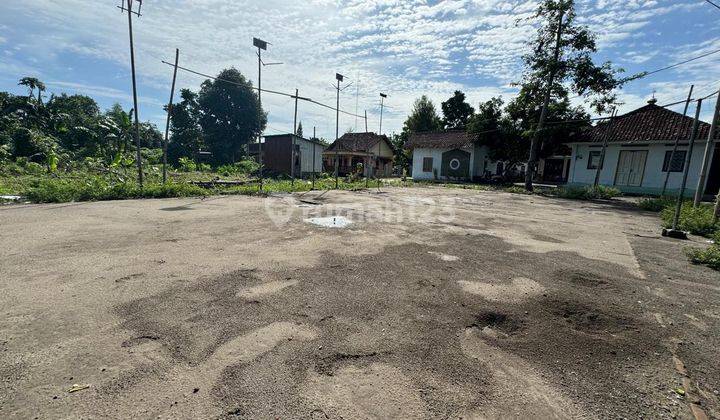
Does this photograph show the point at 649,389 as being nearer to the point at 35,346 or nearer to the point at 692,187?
the point at 35,346

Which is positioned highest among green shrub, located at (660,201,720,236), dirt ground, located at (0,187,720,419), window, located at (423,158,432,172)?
window, located at (423,158,432,172)

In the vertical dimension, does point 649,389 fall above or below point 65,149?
below

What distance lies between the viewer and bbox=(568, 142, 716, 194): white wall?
61.6ft

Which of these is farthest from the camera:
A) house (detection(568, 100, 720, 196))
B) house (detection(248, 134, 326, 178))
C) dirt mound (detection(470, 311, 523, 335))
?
house (detection(248, 134, 326, 178))

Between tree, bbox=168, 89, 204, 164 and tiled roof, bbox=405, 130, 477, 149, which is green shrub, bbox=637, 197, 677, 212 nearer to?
tiled roof, bbox=405, 130, 477, 149

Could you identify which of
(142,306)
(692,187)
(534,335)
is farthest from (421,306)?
(692,187)

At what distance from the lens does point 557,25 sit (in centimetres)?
1983

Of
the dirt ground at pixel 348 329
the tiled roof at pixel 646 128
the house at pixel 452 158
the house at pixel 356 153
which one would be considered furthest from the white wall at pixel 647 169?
the dirt ground at pixel 348 329

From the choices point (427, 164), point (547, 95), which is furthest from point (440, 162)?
point (547, 95)

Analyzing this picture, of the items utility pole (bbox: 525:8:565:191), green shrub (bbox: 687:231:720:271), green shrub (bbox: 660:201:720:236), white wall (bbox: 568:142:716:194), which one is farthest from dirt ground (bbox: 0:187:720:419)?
white wall (bbox: 568:142:716:194)

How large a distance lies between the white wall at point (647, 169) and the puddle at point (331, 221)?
20920 millimetres

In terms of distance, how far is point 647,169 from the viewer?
19.9 m

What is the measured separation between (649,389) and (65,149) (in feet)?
114

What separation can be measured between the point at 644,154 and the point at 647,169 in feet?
3.18
